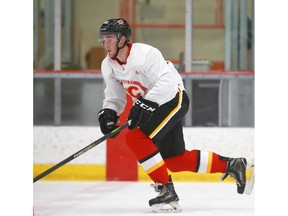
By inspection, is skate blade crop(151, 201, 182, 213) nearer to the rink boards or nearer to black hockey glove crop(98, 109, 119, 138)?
black hockey glove crop(98, 109, 119, 138)

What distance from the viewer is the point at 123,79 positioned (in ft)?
12.2

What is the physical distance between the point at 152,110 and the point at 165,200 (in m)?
0.38

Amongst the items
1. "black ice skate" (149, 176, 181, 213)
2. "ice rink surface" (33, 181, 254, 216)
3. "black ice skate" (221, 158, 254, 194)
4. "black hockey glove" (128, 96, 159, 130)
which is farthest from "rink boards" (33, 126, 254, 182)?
"black hockey glove" (128, 96, 159, 130)

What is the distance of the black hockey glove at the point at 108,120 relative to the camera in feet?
12.3

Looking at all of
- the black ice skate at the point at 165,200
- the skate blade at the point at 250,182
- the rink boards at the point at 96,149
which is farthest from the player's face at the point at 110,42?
the rink boards at the point at 96,149

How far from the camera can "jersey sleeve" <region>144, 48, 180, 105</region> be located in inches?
143

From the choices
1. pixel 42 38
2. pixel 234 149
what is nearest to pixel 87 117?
pixel 42 38

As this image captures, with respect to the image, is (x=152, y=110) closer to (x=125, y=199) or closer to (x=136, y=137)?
(x=136, y=137)

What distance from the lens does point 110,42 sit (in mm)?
3670

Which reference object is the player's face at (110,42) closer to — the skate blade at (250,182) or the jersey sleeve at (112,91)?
the jersey sleeve at (112,91)

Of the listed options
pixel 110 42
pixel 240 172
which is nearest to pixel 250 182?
pixel 240 172

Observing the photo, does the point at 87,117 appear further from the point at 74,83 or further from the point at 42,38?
the point at 42,38
